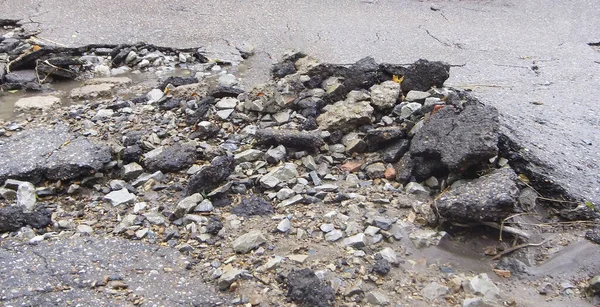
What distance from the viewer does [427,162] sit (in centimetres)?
298

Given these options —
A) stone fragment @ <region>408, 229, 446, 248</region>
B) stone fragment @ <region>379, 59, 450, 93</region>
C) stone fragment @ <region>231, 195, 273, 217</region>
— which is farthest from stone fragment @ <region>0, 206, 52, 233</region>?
stone fragment @ <region>379, 59, 450, 93</region>

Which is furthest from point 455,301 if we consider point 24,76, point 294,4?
point 294,4

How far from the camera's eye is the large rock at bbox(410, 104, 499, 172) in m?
2.77

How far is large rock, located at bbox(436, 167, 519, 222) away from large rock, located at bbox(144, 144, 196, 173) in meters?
1.53

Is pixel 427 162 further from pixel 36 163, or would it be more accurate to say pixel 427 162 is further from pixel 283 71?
pixel 36 163

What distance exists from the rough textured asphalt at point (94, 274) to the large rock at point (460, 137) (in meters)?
1.48

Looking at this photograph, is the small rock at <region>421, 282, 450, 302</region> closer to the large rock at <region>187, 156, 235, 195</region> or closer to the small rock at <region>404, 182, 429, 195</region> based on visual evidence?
the small rock at <region>404, 182, 429, 195</region>

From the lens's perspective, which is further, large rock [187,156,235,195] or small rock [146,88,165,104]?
small rock [146,88,165,104]

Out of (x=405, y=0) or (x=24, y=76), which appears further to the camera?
(x=405, y=0)

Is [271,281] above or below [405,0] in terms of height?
below

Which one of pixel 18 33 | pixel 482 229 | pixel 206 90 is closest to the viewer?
pixel 482 229

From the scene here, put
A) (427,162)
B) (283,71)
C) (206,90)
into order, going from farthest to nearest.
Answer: (283,71) < (206,90) < (427,162)

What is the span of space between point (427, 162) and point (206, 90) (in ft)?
6.12

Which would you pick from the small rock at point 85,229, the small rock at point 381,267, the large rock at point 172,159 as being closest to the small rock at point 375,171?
the small rock at point 381,267
